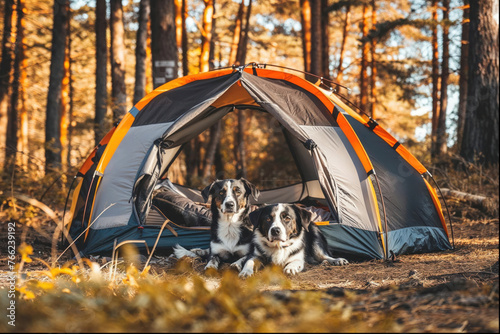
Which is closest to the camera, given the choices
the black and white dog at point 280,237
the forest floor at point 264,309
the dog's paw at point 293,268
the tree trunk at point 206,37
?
the forest floor at point 264,309

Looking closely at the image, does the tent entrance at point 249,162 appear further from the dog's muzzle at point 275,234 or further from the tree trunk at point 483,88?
the tree trunk at point 483,88

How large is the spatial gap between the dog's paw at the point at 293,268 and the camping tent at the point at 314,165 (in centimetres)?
75

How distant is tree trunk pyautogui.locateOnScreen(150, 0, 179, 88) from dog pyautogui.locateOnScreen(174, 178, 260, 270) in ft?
13.0

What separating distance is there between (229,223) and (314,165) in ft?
3.83

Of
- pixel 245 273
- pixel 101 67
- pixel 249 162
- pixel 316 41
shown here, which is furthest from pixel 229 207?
pixel 249 162

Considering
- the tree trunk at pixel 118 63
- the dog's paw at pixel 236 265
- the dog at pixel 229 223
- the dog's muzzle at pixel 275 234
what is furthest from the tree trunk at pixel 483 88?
the tree trunk at pixel 118 63

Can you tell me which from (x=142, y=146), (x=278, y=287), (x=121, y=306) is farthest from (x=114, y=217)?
(x=121, y=306)

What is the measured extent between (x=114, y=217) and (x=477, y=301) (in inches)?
165

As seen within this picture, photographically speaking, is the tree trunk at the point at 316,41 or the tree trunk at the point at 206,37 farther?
the tree trunk at the point at 206,37

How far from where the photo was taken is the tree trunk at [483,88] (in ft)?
28.0

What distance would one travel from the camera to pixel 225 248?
196 inches

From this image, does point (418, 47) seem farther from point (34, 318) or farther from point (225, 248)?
point (34, 318)

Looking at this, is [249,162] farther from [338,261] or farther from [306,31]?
[338,261]

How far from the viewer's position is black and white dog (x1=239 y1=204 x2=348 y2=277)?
4.52 m
